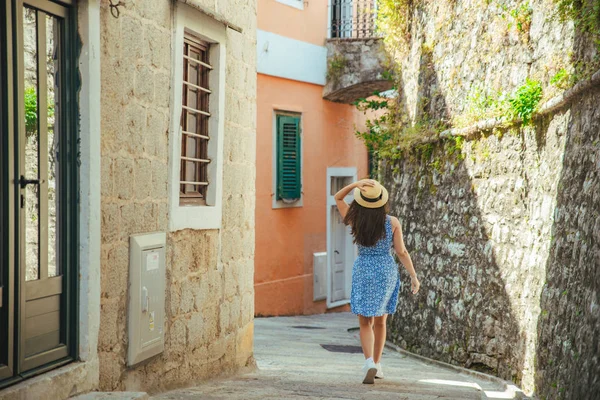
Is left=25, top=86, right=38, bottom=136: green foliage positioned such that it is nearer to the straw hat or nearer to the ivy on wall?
the straw hat

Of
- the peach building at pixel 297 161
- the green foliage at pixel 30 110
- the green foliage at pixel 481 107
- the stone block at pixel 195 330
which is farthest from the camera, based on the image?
the peach building at pixel 297 161

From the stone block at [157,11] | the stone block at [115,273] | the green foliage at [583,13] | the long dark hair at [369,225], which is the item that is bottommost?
the stone block at [115,273]

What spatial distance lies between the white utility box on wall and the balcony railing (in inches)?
461

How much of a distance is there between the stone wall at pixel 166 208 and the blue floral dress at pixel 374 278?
1045 millimetres

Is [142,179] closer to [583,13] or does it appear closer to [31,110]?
[31,110]

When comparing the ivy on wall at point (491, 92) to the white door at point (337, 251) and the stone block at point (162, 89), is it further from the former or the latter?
the white door at point (337, 251)

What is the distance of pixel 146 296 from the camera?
5531 millimetres

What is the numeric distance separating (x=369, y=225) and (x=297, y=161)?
942cm

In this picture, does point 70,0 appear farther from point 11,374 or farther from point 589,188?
point 589,188

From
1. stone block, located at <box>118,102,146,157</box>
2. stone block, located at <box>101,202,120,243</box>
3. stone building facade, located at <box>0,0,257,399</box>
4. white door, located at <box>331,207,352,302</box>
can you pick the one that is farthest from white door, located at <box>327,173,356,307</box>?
stone block, located at <box>101,202,120,243</box>

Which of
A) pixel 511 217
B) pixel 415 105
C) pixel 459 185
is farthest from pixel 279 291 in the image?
pixel 511 217

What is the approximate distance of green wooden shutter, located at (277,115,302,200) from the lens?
51.5 ft

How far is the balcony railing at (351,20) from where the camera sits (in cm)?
1694

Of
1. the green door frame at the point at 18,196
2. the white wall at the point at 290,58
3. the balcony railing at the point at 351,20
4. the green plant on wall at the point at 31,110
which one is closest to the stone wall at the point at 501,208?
the green door frame at the point at 18,196
